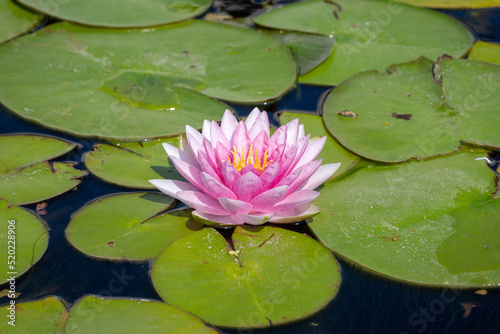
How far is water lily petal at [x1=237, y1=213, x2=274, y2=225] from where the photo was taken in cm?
260

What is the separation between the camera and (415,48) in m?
4.39

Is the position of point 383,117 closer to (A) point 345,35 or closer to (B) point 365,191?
(B) point 365,191

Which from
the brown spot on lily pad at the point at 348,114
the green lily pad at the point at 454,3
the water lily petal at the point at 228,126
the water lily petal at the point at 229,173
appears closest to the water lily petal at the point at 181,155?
the water lily petal at the point at 228,126

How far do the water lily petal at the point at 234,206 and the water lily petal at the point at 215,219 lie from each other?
0.07m

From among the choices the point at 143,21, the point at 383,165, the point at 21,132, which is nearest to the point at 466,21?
the point at 383,165

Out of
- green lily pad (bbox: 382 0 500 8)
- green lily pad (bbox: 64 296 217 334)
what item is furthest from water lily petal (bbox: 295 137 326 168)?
green lily pad (bbox: 382 0 500 8)

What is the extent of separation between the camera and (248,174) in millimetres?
2471

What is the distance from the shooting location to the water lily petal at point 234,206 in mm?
2533

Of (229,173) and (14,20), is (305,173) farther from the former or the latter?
(14,20)

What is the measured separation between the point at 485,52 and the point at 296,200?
2925 millimetres

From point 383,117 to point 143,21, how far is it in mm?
2695

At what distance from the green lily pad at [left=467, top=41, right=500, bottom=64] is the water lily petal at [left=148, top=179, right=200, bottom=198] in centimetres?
315

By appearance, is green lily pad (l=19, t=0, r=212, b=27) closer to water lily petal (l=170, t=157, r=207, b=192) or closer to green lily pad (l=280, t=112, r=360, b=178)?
green lily pad (l=280, t=112, r=360, b=178)

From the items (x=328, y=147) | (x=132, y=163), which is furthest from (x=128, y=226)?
(x=328, y=147)
